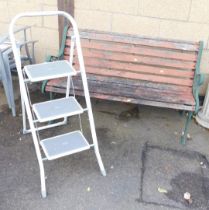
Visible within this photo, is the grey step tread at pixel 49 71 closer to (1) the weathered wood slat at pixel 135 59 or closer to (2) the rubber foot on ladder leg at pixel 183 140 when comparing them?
(1) the weathered wood slat at pixel 135 59

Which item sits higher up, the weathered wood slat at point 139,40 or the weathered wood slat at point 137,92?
the weathered wood slat at point 139,40

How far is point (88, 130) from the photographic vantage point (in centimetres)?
328

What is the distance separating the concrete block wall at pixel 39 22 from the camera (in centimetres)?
374

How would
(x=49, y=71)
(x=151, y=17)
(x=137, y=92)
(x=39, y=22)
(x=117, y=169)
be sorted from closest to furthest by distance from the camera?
(x=49, y=71) < (x=117, y=169) < (x=137, y=92) < (x=151, y=17) < (x=39, y=22)

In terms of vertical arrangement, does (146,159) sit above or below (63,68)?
below

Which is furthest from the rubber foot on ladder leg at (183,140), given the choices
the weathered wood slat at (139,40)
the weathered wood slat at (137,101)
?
the weathered wood slat at (139,40)

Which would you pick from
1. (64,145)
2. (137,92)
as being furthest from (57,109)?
(137,92)

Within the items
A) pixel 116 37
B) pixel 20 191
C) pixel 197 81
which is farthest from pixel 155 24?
pixel 20 191

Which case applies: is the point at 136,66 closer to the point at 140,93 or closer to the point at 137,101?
the point at 140,93

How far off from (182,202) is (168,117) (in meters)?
1.31

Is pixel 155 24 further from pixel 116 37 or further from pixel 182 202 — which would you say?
pixel 182 202

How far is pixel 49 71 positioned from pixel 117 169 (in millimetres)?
1066

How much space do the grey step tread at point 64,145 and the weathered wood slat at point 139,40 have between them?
1192mm

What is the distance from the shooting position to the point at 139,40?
328 cm
